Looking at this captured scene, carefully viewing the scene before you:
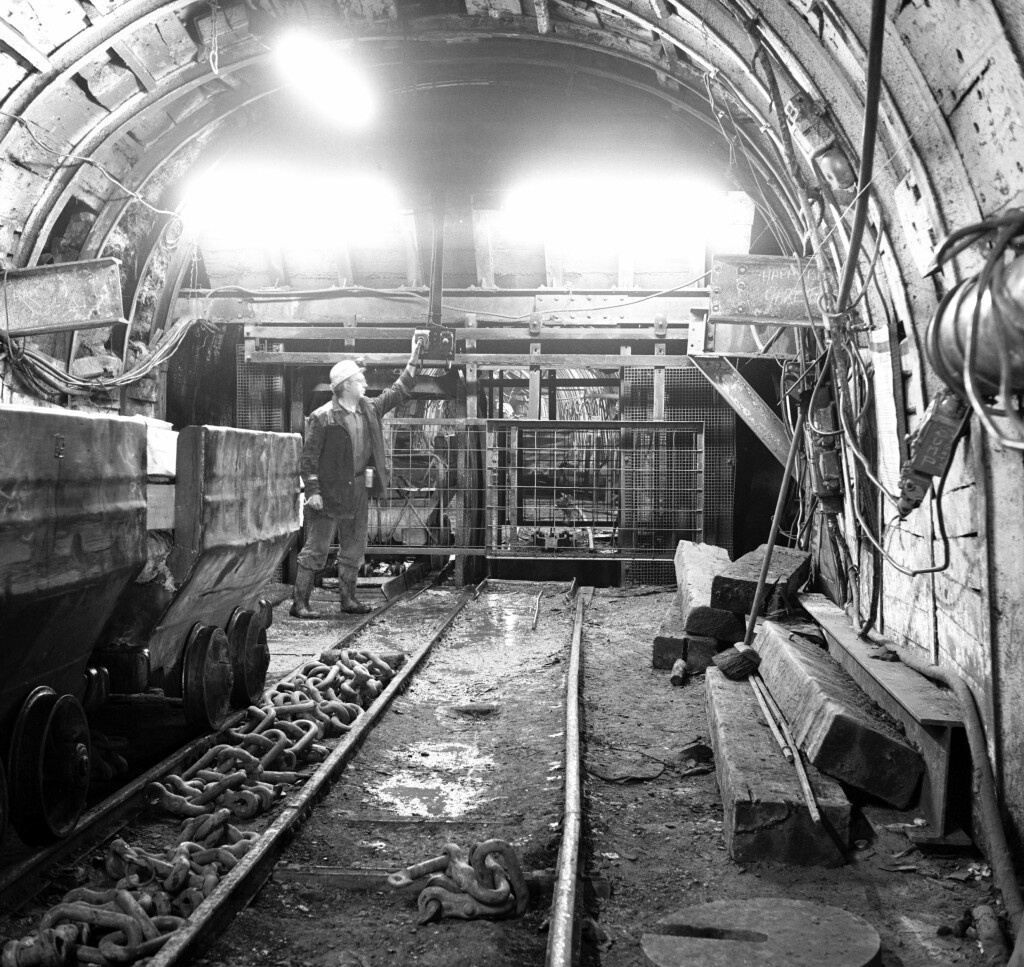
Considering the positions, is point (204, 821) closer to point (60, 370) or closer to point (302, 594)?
point (302, 594)

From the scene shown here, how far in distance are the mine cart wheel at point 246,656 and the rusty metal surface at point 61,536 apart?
1534 millimetres

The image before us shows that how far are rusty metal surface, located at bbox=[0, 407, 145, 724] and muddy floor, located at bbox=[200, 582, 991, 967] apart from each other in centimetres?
124

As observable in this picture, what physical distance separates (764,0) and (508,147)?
645cm

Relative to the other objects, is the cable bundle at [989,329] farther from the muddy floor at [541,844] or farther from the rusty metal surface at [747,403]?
the rusty metal surface at [747,403]

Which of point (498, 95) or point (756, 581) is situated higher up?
point (498, 95)

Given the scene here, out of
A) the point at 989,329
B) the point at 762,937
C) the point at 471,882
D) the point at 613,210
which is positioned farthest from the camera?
the point at 613,210

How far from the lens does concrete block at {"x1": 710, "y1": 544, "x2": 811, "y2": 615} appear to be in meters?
6.84

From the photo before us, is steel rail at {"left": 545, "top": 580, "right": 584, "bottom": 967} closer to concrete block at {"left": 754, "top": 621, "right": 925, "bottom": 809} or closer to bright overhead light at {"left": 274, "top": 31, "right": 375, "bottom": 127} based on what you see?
concrete block at {"left": 754, "top": 621, "right": 925, "bottom": 809}

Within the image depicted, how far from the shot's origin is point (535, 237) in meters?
11.3

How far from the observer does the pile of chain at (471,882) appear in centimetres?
333

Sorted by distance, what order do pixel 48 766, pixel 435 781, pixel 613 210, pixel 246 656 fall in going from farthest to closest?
1. pixel 613 210
2. pixel 246 656
3. pixel 435 781
4. pixel 48 766

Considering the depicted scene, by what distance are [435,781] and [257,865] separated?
145 centimetres

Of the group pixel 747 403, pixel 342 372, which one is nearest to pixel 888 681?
pixel 747 403

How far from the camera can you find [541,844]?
13.0 ft
